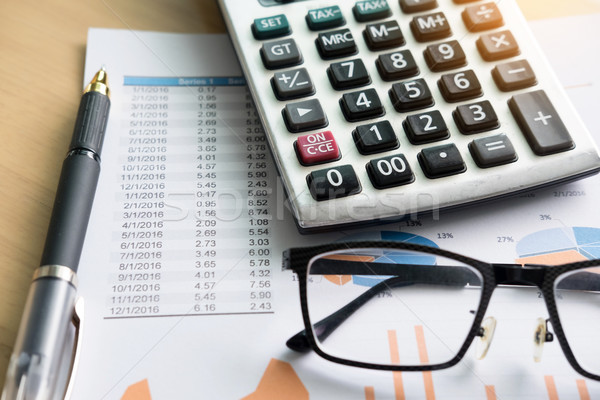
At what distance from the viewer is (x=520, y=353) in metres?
0.32

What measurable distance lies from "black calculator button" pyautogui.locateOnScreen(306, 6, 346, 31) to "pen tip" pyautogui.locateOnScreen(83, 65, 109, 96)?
0.15 m

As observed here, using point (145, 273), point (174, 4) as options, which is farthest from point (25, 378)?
point (174, 4)

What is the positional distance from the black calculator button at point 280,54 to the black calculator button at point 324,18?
25 millimetres

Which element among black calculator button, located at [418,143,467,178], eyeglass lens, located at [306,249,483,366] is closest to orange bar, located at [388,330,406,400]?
eyeglass lens, located at [306,249,483,366]

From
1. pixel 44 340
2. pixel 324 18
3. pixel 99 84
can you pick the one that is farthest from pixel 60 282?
pixel 324 18

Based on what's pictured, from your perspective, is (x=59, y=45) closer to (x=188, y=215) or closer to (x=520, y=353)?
(x=188, y=215)

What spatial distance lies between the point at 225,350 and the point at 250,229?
0.28 ft

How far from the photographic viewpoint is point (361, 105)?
372 mm

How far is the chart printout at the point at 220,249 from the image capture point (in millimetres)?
307

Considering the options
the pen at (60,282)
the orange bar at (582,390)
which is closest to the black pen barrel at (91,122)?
the pen at (60,282)

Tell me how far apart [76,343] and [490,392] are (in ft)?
0.75

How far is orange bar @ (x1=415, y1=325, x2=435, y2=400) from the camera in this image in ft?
1.00

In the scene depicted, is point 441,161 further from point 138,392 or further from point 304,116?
point 138,392

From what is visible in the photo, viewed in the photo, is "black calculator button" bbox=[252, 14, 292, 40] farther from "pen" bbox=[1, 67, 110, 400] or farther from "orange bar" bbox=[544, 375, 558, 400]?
"orange bar" bbox=[544, 375, 558, 400]
